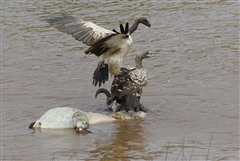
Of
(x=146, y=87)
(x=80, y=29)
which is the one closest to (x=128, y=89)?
(x=80, y=29)

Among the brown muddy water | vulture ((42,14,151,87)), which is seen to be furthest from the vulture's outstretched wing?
the brown muddy water

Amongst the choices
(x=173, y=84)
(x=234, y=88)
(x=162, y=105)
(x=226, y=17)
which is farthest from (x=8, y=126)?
(x=226, y=17)

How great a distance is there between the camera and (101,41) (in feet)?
20.9

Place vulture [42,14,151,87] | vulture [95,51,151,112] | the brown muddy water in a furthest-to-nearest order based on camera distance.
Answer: vulture [95,51,151,112], vulture [42,14,151,87], the brown muddy water

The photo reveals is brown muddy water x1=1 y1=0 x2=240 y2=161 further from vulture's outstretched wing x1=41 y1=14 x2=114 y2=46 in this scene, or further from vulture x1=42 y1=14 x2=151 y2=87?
vulture's outstretched wing x1=41 y1=14 x2=114 y2=46

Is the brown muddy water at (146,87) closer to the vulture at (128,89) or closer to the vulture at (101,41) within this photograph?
the vulture at (128,89)

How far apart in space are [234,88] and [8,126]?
3.02 m

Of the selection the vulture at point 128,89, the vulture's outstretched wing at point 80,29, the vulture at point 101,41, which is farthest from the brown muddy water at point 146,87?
the vulture's outstretched wing at point 80,29

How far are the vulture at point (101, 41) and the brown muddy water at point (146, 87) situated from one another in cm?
59

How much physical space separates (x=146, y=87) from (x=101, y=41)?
1.76 meters

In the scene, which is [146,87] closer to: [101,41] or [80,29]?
[80,29]

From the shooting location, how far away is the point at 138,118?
22.9ft

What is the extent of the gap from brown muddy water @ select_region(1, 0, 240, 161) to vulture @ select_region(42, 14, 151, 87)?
1.95ft

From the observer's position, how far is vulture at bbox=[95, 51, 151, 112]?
6.94 metres
